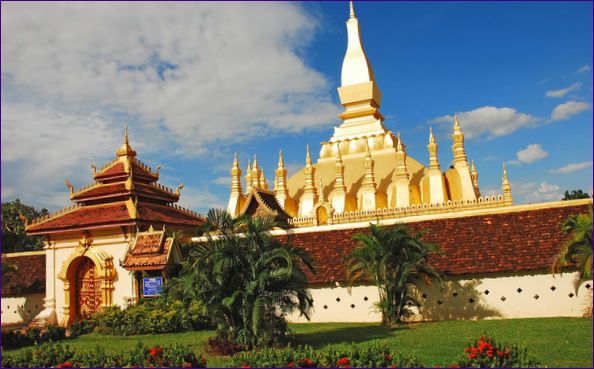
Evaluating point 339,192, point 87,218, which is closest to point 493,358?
point 87,218

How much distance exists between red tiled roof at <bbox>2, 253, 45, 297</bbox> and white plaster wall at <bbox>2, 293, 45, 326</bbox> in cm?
33

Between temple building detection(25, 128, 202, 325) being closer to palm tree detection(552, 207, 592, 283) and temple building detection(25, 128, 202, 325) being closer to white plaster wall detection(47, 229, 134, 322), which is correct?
white plaster wall detection(47, 229, 134, 322)

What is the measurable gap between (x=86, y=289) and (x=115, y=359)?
11661 mm

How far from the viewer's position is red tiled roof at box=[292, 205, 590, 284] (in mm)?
16609

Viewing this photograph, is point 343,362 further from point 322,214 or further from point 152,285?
point 322,214

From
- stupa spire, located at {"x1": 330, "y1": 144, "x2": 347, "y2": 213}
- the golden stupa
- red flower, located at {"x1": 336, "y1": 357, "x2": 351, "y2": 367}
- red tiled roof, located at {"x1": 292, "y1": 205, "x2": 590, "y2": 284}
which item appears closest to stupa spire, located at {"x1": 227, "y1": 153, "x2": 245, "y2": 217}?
the golden stupa

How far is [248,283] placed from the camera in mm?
12820

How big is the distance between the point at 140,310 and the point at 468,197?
1887 centimetres

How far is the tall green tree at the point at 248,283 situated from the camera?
12625 millimetres

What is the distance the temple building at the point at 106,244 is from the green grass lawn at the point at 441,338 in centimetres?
287

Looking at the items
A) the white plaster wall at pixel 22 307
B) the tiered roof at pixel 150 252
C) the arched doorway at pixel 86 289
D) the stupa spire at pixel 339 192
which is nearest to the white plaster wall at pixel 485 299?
the tiered roof at pixel 150 252

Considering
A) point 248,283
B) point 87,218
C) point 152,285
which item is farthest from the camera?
point 87,218

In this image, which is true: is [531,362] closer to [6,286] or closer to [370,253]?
[370,253]


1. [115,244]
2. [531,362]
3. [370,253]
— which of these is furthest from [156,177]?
[531,362]
